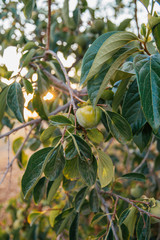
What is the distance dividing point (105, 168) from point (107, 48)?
1.19 ft

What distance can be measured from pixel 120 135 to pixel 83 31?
4.11 ft

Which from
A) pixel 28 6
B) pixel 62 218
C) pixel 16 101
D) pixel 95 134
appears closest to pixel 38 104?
pixel 16 101

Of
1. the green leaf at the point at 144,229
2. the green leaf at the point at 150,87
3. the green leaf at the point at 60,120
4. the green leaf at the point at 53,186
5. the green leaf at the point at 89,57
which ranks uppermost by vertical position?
the green leaf at the point at 89,57

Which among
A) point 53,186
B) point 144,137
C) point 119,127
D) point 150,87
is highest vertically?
point 150,87

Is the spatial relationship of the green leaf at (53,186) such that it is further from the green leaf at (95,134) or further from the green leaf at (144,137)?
the green leaf at (144,137)

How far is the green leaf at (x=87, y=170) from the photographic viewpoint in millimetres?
561

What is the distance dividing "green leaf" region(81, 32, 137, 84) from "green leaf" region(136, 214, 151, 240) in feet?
1.69

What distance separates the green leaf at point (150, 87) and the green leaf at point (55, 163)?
0.80 feet

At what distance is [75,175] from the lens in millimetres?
625

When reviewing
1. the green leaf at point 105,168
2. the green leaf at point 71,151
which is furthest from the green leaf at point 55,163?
the green leaf at point 105,168

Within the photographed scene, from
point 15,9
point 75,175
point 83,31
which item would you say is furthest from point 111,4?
point 75,175

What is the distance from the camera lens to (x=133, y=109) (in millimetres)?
616

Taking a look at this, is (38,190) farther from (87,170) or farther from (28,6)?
(28,6)

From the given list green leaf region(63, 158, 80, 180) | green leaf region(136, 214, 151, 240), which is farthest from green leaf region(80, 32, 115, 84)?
green leaf region(136, 214, 151, 240)
